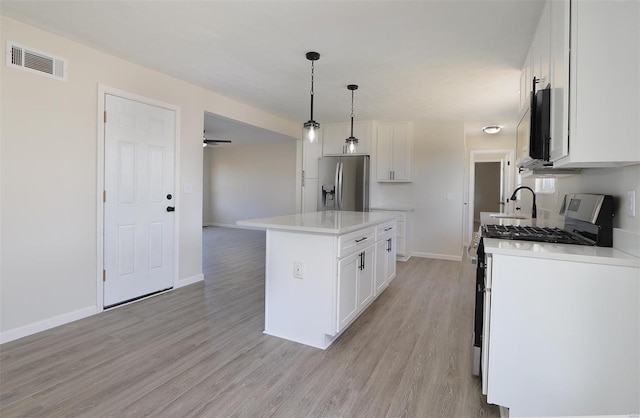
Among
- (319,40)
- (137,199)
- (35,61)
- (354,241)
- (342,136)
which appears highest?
(319,40)

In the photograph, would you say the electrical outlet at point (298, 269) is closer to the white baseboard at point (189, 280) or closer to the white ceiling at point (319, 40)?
the white ceiling at point (319, 40)

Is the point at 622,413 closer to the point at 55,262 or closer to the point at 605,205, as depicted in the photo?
the point at 605,205

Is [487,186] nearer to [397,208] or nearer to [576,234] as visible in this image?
[397,208]

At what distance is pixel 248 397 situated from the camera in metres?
1.80

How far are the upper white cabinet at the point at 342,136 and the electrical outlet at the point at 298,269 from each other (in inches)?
135

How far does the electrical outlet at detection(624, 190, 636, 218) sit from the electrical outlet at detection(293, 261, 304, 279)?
1.85 metres

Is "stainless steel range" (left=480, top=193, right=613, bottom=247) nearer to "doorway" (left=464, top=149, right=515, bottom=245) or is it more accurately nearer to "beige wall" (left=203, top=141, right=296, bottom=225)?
"doorway" (left=464, top=149, right=515, bottom=245)

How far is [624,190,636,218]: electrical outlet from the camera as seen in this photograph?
1.47 metres

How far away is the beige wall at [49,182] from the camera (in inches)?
94.6

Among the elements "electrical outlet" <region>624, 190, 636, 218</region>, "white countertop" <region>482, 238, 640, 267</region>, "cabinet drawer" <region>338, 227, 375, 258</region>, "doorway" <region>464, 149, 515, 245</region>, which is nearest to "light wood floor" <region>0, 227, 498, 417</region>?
"cabinet drawer" <region>338, 227, 375, 258</region>

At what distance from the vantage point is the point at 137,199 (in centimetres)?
329

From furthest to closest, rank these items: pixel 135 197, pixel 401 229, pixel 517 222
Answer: pixel 401 229 < pixel 135 197 < pixel 517 222

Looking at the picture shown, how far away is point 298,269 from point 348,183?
3.45 metres

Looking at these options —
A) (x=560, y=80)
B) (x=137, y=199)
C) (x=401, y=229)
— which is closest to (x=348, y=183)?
(x=401, y=229)
